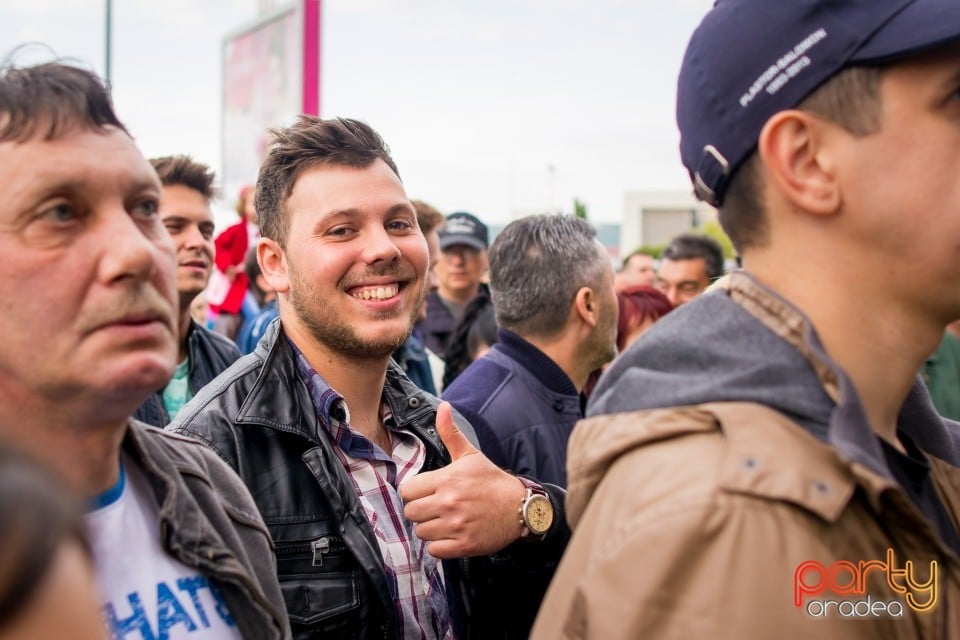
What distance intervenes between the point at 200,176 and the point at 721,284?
3725mm

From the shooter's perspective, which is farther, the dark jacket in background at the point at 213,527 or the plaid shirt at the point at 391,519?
the plaid shirt at the point at 391,519

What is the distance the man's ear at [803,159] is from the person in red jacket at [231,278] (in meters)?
5.22

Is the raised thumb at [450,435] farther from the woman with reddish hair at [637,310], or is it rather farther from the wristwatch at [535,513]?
the woman with reddish hair at [637,310]

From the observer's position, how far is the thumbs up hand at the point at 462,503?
7.28 feet

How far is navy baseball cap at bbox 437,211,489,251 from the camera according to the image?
7.55 m

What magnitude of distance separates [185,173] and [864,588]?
13.7ft

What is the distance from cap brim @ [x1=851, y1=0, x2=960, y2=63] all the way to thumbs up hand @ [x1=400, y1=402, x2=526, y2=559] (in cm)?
140

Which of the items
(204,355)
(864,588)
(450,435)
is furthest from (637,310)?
(864,588)

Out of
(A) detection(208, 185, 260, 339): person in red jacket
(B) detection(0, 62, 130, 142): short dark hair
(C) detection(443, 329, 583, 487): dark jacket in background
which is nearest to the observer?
A: (B) detection(0, 62, 130, 142): short dark hair

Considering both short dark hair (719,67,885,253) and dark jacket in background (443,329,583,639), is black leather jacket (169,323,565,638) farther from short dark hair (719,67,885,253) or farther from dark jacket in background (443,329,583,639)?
short dark hair (719,67,885,253)

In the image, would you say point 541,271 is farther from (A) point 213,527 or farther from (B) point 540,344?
(A) point 213,527

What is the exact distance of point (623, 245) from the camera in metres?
41.5

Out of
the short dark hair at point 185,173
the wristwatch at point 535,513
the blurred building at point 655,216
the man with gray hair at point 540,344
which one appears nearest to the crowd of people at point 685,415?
the wristwatch at point 535,513

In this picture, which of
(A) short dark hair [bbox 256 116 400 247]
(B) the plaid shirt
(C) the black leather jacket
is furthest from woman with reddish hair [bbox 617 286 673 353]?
(C) the black leather jacket
